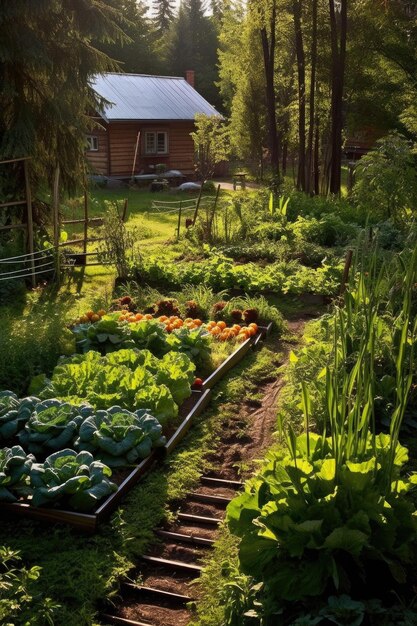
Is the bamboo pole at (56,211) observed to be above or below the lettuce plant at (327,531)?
above

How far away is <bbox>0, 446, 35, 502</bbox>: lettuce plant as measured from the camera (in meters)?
4.73

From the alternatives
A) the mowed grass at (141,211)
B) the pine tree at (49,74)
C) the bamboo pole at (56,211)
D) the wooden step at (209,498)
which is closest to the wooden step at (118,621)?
the wooden step at (209,498)

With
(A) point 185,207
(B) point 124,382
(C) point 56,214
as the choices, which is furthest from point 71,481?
(A) point 185,207

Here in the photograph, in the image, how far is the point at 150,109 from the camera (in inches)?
1174

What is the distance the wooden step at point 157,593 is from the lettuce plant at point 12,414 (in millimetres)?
1774

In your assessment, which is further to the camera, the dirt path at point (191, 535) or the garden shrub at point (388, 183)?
the garden shrub at point (388, 183)

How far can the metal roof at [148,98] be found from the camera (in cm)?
2898

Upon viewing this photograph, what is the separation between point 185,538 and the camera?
4609 mm

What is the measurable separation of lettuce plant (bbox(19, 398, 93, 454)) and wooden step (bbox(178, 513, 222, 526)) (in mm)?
1036

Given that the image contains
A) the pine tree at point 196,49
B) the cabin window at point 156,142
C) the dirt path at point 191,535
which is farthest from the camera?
the pine tree at point 196,49

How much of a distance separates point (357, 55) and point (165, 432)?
20739 mm

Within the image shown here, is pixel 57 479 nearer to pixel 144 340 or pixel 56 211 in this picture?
pixel 144 340

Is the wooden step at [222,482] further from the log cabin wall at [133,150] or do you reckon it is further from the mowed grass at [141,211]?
the log cabin wall at [133,150]

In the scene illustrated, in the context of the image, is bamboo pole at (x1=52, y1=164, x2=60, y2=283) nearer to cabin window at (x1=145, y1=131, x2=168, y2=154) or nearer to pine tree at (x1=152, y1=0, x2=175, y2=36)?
cabin window at (x1=145, y1=131, x2=168, y2=154)
